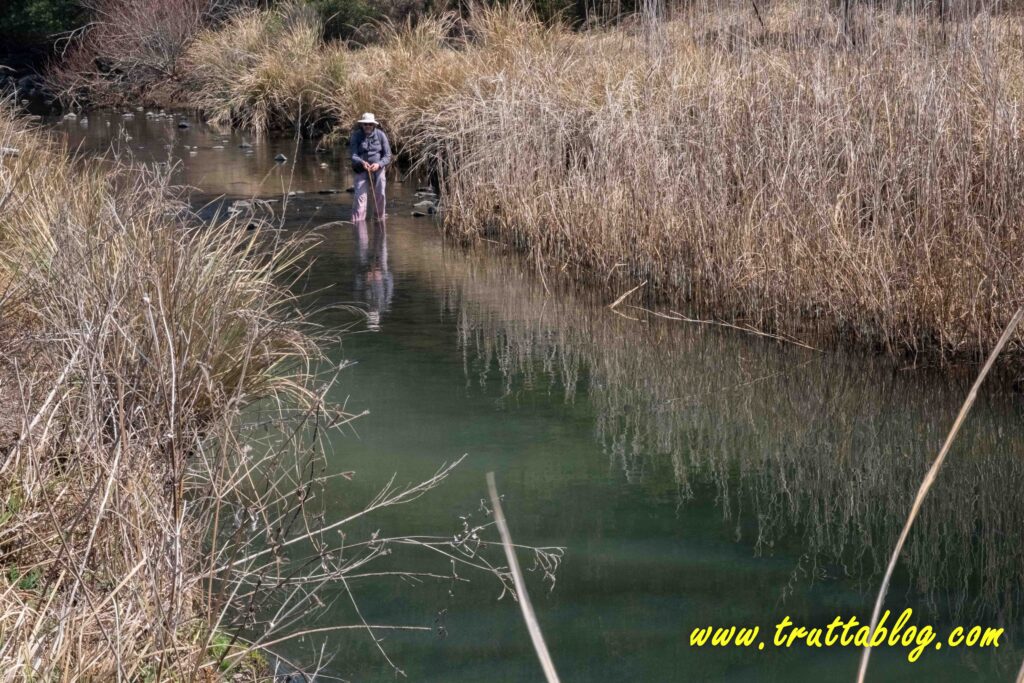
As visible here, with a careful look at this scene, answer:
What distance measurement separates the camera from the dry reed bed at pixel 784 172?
6957 mm

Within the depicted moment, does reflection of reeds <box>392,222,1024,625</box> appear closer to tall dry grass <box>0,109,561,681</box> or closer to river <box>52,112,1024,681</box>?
river <box>52,112,1024,681</box>

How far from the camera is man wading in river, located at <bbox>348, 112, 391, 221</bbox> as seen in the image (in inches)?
481

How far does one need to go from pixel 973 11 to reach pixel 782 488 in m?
3.16

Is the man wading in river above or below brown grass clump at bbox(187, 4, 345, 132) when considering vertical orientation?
below

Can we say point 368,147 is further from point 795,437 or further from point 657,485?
point 657,485

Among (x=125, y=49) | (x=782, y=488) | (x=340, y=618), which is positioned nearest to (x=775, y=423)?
(x=782, y=488)

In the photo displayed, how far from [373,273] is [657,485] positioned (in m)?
5.26

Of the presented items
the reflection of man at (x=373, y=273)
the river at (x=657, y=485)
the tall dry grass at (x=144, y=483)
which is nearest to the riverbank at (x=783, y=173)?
the river at (x=657, y=485)

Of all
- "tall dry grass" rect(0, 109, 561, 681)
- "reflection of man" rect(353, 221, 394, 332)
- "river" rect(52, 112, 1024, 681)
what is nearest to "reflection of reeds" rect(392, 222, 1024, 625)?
"river" rect(52, 112, 1024, 681)

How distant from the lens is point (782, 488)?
228 inches

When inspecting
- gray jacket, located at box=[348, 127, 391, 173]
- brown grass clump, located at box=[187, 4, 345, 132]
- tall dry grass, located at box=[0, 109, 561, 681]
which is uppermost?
brown grass clump, located at box=[187, 4, 345, 132]

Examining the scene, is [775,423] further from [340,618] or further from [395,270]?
[395,270]

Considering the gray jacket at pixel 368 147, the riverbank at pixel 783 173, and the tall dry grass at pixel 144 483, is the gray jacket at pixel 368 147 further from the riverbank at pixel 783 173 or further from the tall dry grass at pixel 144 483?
the tall dry grass at pixel 144 483

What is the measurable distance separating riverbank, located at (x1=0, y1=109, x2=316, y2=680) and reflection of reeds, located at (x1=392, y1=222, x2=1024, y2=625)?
77.8 inches
